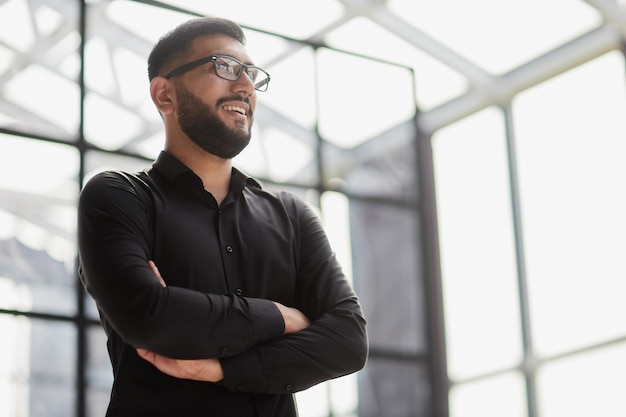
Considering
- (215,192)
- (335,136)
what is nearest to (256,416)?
(215,192)

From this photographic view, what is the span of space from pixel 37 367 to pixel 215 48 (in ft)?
14.1

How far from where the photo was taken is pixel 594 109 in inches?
319

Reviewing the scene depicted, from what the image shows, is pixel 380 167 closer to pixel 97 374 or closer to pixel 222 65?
pixel 97 374

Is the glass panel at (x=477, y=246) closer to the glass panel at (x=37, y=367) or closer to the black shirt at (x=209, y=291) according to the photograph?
the glass panel at (x=37, y=367)

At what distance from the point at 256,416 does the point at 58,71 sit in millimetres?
5072

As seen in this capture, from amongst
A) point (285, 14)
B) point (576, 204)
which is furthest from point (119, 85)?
point (576, 204)

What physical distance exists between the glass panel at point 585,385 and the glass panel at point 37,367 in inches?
139

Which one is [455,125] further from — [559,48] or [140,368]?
[140,368]

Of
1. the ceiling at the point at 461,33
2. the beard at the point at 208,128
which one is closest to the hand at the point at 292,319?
the beard at the point at 208,128

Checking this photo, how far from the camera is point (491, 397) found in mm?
8258

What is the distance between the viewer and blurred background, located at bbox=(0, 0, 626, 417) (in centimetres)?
679

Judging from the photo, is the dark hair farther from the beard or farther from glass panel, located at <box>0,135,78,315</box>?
glass panel, located at <box>0,135,78,315</box>

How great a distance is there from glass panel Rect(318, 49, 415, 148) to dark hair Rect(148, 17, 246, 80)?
542 cm

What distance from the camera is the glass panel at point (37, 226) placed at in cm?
638
